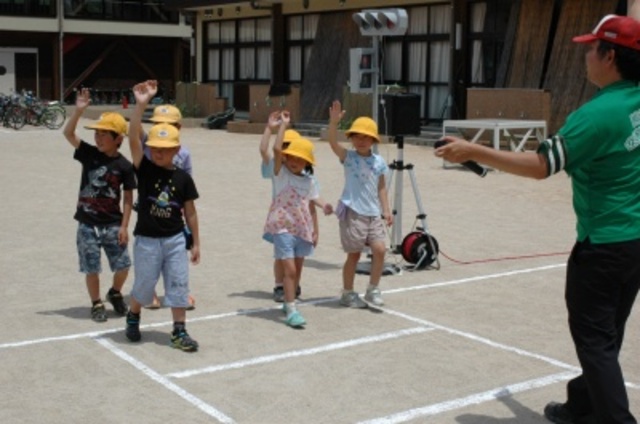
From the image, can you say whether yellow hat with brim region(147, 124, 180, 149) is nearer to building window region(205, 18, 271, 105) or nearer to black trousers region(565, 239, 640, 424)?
black trousers region(565, 239, 640, 424)

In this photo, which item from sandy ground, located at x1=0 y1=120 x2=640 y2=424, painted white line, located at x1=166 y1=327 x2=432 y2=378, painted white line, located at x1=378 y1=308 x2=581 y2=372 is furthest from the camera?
painted white line, located at x1=378 y1=308 x2=581 y2=372

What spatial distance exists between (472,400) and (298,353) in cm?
128

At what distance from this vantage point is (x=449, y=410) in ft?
16.0

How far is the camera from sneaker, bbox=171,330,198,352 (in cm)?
583

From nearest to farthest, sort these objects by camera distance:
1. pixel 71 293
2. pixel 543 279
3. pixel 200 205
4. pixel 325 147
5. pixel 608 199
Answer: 1. pixel 608 199
2. pixel 71 293
3. pixel 543 279
4. pixel 200 205
5. pixel 325 147

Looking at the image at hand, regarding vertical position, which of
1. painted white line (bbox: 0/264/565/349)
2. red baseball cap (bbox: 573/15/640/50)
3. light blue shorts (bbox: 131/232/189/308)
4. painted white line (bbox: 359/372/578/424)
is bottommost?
painted white line (bbox: 359/372/578/424)

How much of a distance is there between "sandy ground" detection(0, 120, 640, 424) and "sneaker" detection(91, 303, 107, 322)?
0.34 ft

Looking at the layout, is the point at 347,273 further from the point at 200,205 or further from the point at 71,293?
the point at 200,205

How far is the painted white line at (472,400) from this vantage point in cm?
473

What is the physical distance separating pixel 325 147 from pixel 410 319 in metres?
15.5

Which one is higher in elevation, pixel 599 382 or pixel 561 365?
pixel 599 382

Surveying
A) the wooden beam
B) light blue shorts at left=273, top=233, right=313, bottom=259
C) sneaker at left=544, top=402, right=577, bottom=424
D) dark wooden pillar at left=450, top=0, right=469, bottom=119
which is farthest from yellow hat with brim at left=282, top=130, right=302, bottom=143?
the wooden beam

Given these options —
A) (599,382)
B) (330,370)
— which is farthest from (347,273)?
(599,382)

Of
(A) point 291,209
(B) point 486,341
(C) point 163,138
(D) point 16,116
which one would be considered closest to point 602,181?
(B) point 486,341
